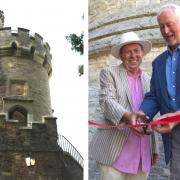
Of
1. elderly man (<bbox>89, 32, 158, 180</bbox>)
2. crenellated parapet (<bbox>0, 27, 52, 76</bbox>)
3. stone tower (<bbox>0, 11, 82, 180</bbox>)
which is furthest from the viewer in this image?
crenellated parapet (<bbox>0, 27, 52, 76</bbox>)

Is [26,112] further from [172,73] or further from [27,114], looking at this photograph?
[172,73]

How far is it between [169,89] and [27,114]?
129cm

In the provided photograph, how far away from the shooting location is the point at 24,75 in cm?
317

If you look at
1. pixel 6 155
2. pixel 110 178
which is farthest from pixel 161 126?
pixel 6 155

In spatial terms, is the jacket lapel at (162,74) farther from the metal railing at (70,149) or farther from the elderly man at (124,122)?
the metal railing at (70,149)

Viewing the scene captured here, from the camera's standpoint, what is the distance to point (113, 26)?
3.95 meters

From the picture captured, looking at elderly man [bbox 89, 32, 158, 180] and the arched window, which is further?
the arched window

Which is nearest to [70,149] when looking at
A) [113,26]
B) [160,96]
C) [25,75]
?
[160,96]

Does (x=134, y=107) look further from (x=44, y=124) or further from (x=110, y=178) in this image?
(x=44, y=124)

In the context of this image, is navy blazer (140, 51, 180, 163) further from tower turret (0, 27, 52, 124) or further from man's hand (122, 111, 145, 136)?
tower turret (0, 27, 52, 124)

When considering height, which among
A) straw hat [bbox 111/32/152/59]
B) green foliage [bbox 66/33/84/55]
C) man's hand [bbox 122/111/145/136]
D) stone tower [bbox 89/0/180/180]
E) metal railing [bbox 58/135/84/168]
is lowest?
metal railing [bbox 58/135/84/168]

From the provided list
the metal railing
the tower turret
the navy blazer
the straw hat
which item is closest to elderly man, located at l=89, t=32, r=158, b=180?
the straw hat

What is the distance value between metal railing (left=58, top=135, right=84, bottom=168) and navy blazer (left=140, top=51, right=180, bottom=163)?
0.60m

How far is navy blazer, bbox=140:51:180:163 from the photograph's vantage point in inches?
74.6
